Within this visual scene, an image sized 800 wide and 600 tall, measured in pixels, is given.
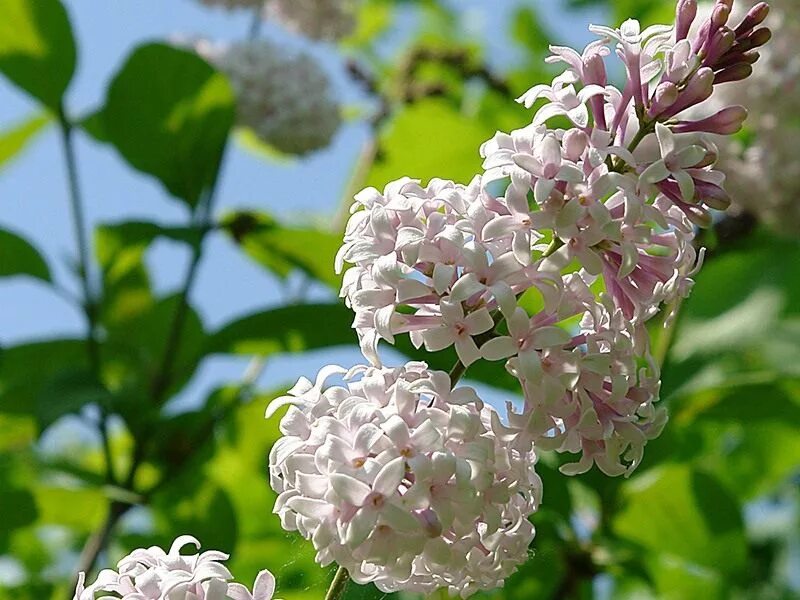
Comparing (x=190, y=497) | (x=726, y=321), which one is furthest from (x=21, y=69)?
(x=726, y=321)

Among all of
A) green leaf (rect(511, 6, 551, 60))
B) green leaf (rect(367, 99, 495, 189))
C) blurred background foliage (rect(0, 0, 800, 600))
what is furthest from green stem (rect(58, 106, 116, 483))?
green leaf (rect(511, 6, 551, 60))

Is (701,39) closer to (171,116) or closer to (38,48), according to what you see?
(171,116)

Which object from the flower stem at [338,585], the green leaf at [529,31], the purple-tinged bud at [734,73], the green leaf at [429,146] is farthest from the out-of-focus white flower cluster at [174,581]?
the green leaf at [529,31]

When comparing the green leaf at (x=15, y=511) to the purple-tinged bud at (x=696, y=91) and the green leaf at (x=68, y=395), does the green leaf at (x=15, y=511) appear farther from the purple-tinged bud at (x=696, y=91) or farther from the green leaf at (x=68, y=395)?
the purple-tinged bud at (x=696, y=91)

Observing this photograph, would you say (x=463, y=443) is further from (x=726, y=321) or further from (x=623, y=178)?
(x=726, y=321)

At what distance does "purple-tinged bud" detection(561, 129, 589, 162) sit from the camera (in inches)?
31.2

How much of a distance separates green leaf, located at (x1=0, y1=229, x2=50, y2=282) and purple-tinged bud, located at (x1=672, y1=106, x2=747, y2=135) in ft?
4.38

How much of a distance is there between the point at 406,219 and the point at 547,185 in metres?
0.11

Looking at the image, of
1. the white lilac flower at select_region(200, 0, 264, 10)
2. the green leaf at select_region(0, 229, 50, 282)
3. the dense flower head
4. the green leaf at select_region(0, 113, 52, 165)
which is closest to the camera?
the dense flower head

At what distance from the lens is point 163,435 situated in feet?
5.91

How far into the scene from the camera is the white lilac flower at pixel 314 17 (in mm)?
2719

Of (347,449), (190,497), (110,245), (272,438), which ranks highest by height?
(347,449)

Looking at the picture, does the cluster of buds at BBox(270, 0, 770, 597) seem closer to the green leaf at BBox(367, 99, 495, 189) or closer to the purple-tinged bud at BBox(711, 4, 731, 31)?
the purple-tinged bud at BBox(711, 4, 731, 31)

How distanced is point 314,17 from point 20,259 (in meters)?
1.15
